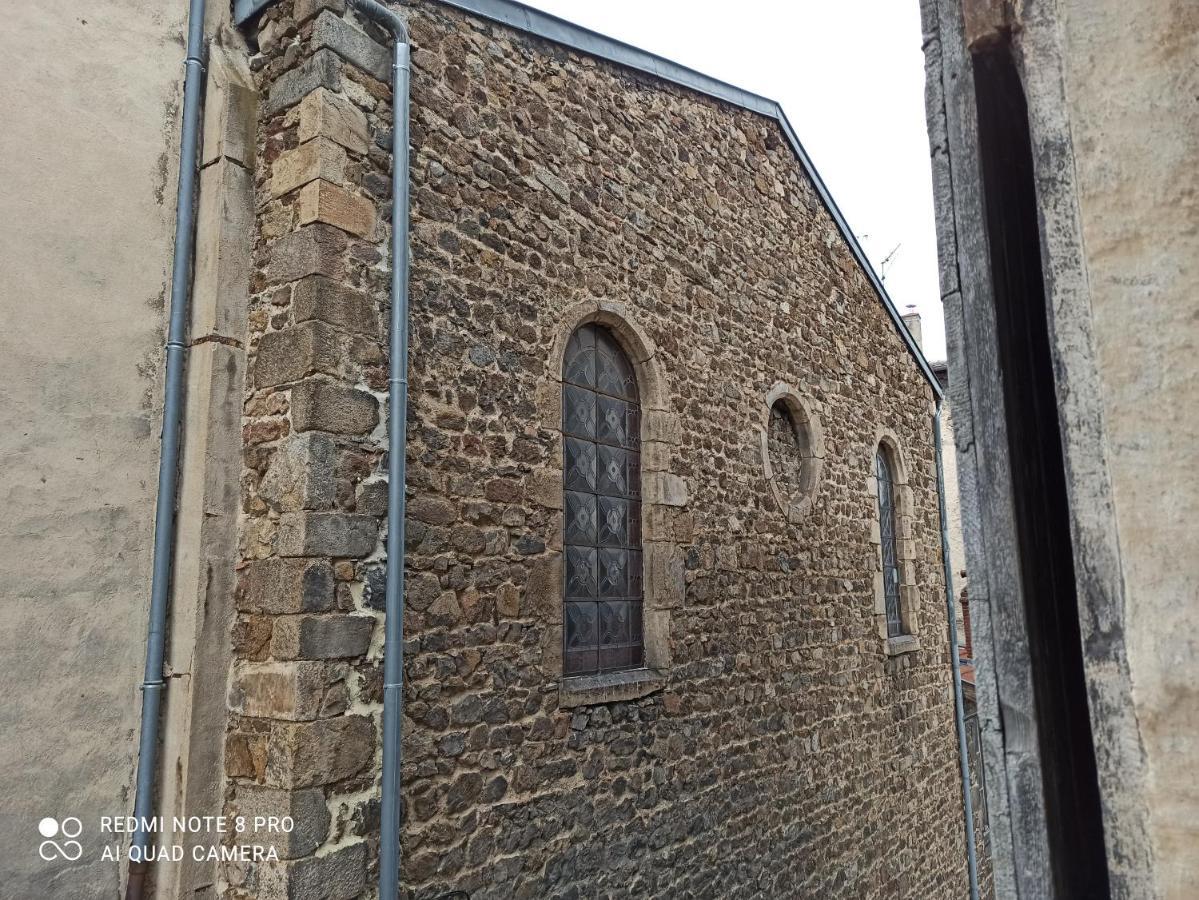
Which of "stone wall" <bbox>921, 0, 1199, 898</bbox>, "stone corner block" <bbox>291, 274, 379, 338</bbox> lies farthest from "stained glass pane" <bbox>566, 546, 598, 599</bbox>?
"stone wall" <bbox>921, 0, 1199, 898</bbox>

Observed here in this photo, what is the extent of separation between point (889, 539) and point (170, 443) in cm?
734

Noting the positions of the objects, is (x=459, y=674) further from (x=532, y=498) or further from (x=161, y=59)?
(x=161, y=59)

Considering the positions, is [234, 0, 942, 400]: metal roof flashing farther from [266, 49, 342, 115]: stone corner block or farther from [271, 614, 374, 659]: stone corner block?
[271, 614, 374, 659]: stone corner block

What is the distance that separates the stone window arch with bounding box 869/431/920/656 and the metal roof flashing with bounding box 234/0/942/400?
62.9 inches

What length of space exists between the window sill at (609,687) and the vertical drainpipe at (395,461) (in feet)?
3.70

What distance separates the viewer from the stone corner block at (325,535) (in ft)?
11.3

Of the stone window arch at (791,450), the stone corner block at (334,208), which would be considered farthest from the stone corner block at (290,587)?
the stone window arch at (791,450)

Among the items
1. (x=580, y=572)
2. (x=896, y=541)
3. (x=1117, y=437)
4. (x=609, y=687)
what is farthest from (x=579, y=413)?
(x=896, y=541)

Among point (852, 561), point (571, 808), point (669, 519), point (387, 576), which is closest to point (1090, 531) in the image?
point (387, 576)

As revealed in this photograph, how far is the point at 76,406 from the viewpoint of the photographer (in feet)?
11.4

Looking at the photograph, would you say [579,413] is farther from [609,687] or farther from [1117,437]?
[1117,437]

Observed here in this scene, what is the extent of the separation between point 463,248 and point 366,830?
8.74 ft

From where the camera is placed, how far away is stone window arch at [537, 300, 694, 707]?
14.8ft

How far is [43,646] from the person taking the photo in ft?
10.8
